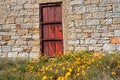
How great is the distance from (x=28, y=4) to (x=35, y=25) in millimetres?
761

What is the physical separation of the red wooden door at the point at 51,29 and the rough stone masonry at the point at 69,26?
0.58 feet

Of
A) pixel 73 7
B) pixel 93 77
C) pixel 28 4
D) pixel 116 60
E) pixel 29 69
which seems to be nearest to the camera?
pixel 93 77

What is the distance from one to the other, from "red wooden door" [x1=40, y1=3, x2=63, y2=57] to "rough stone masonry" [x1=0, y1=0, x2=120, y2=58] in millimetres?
178

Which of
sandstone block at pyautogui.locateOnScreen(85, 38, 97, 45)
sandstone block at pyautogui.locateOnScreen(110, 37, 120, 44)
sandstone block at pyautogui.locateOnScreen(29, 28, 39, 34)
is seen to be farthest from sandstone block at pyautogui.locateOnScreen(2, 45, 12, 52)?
sandstone block at pyautogui.locateOnScreen(110, 37, 120, 44)

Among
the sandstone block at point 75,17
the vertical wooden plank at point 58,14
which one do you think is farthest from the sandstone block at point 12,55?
the sandstone block at point 75,17

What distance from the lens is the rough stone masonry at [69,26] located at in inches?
330

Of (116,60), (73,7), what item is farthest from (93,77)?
(73,7)

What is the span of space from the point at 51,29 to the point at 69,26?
2.44 feet

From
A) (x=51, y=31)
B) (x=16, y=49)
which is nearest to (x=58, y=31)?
(x=51, y=31)

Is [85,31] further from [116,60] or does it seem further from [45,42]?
[116,60]

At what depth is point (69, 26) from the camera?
893cm

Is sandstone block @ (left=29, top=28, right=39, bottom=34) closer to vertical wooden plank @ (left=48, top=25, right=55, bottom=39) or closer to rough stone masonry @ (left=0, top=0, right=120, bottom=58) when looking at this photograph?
rough stone masonry @ (left=0, top=0, right=120, bottom=58)

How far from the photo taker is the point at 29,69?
6785mm

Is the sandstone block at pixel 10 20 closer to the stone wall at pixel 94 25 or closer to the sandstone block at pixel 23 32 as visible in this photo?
the sandstone block at pixel 23 32
